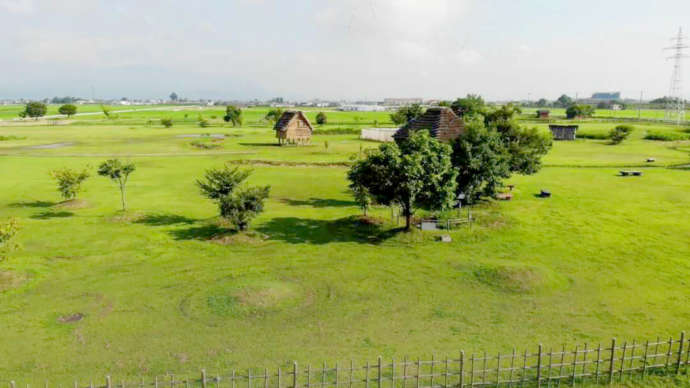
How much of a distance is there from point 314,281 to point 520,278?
32.4ft

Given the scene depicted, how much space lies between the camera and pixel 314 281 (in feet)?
72.5

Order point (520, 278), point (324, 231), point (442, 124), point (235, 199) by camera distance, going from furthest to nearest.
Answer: point (442, 124) < point (324, 231) < point (235, 199) < point (520, 278)

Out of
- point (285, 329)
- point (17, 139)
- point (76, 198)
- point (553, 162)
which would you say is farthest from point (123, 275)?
point (17, 139)

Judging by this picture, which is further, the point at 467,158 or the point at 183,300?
the point at 467,158

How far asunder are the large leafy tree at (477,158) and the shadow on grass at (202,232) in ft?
55.5

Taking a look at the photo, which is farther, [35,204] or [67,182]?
[35,204]

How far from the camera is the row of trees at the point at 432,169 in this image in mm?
27781

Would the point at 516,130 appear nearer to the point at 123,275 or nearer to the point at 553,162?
the point at 553,162

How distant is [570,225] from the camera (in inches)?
1233

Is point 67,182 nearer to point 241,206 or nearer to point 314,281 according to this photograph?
point 241,206

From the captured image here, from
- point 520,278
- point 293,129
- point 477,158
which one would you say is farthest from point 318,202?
point 293,129

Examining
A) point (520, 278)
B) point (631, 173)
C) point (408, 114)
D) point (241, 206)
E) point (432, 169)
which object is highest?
point (408, 114)

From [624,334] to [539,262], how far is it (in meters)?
7.58

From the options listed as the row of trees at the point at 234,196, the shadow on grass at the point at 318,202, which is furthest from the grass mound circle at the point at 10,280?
the shadow on grass at the point at 318,202
